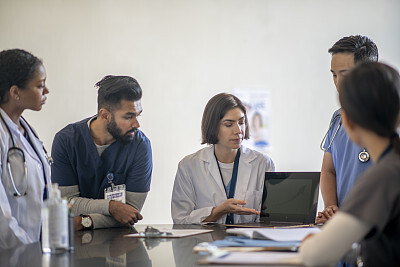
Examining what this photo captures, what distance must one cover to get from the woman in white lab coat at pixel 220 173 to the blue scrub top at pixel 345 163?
581 mm

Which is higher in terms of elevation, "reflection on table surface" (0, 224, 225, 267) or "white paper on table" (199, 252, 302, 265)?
"white paper on table" (199, 252, 302, 265)

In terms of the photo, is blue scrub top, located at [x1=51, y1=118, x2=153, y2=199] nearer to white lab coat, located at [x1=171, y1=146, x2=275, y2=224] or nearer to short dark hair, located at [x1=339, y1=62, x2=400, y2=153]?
white lab coat, located at [x1=171, y1=146, x2=275, y2=224]

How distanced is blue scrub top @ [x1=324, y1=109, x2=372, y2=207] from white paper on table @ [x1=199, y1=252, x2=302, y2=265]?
1446 millimetres

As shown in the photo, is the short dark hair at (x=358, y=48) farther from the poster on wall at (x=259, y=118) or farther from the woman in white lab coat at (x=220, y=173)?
the poster on wall at (x=259, y=118)

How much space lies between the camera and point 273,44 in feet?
20.3

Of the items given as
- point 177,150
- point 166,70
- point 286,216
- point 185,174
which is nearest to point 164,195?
point 177,150

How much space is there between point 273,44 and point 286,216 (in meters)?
3.62

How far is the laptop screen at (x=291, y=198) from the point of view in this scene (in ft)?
9.50

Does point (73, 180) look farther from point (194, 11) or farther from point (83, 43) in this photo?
point (194, 11)

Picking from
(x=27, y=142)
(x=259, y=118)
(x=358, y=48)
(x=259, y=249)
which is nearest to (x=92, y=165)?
(x=27, y=142)

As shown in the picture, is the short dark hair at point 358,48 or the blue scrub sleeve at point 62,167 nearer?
the short dark hair at point 358,48

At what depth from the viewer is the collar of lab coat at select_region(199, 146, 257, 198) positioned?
11.2 ft

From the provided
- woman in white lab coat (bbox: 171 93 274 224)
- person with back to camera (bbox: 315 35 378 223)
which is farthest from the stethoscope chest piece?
woman in white lab coat (bbox: 171 93 274 224)

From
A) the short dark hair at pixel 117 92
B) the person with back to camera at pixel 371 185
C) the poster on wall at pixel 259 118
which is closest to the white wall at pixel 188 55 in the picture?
the poster on wall at pixel 259 118
